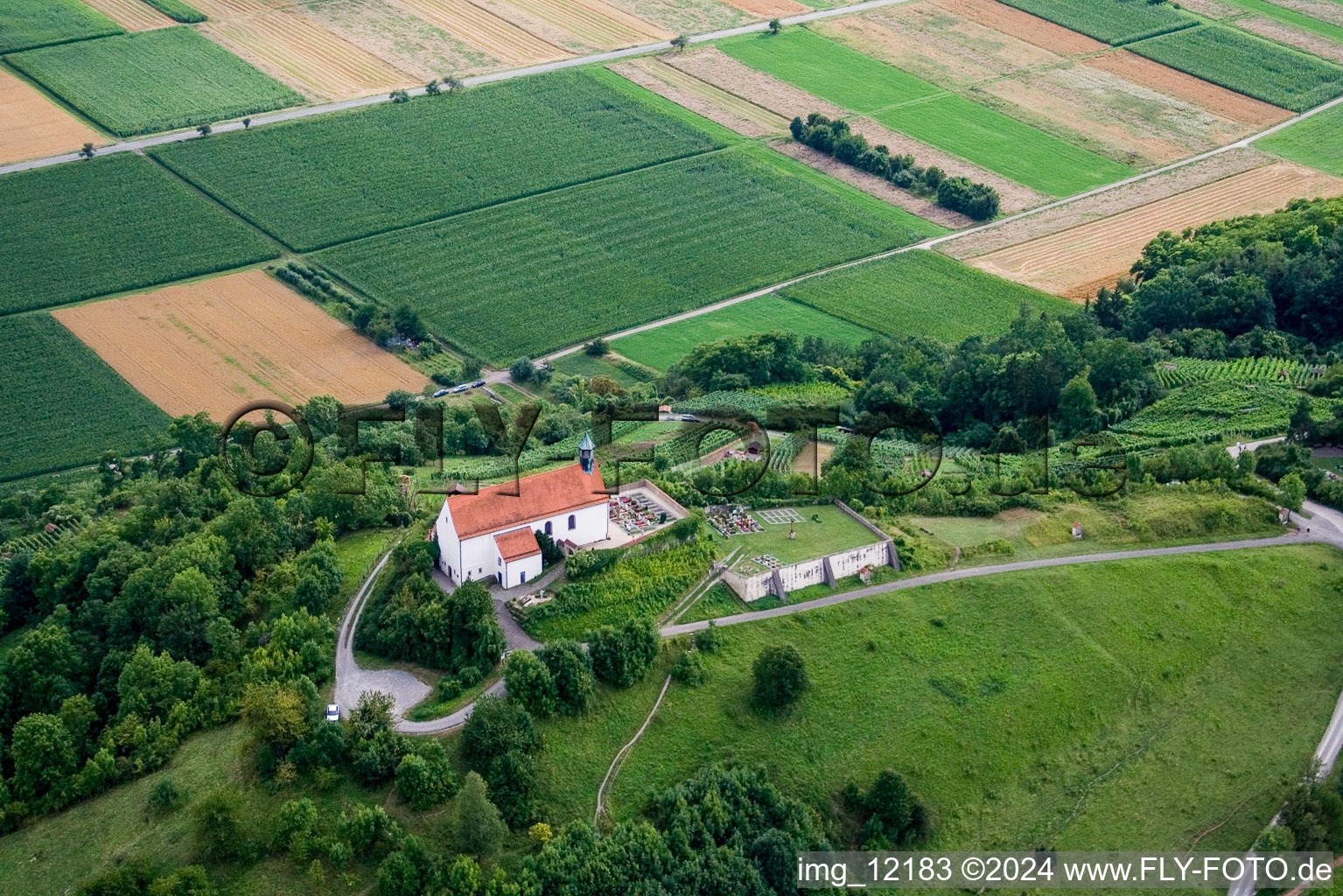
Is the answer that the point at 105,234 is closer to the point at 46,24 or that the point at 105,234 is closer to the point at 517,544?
the point at 46,24

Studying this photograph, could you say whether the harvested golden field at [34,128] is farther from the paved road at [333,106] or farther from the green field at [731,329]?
the green field at [731,329]

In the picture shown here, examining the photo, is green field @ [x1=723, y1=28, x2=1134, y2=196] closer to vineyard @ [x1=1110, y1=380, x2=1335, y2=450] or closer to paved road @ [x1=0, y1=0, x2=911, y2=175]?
paved road @ [x1=0, y1=0, x2=911, y2=175]

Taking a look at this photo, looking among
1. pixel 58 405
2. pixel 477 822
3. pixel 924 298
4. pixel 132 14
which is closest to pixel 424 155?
pixel 132 14

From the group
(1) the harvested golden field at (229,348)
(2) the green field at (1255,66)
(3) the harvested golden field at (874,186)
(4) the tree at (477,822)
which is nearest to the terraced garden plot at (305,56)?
(1) the harvested golden field at (229,348)

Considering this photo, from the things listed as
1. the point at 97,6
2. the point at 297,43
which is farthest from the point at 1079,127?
the point at 97,6

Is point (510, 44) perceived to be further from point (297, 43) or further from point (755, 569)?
point (755, 569)

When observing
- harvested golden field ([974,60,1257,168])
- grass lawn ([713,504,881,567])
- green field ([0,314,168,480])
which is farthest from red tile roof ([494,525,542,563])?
harvested golden field ([974,60,1257,168])
